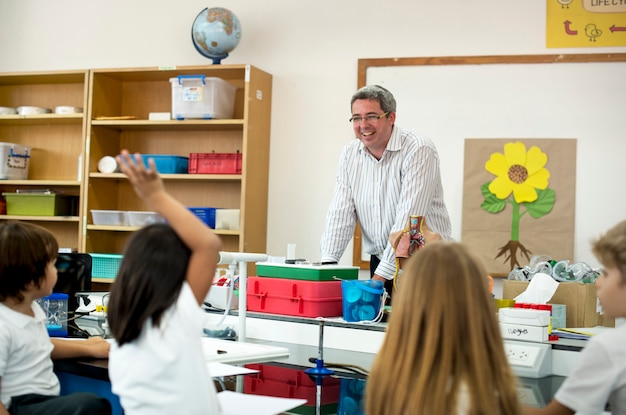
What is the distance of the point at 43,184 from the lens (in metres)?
5.16

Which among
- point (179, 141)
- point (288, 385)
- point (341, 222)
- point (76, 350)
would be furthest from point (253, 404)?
point (179, 141)

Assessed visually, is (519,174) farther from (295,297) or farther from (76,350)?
(76,350)

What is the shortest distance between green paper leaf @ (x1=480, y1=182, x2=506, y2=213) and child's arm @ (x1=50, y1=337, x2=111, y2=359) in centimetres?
306

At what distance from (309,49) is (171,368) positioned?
3.85 m

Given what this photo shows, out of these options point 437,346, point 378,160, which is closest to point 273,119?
point 378,160

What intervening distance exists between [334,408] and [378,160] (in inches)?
69.5

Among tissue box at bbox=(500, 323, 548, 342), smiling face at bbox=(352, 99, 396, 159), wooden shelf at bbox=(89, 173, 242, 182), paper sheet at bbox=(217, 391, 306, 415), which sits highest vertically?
smiling face at bbox=(352, 99, 396, 159)

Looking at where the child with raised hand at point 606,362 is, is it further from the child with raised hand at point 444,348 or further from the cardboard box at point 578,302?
the cardboard box at point 578,302

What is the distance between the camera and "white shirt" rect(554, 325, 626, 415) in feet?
4.38

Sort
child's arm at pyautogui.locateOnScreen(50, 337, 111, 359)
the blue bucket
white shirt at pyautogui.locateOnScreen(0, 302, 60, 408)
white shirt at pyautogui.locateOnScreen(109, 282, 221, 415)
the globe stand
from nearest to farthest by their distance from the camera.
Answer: white shirt at pyautogui.locateOnScreen(109, 282, 221, 415) < white shirt at pyautogui.locateOnScreen(0, 302, 60, 408) < child's arm at pyautogui.locateOnScreen(50, 337, 111, 359) < the blue bucket < the globe stand

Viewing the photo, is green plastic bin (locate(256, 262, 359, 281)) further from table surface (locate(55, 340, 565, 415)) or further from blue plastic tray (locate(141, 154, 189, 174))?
blue plastic tray (locate(141, 154, 189, 174))

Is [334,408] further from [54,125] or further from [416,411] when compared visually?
[54,125]

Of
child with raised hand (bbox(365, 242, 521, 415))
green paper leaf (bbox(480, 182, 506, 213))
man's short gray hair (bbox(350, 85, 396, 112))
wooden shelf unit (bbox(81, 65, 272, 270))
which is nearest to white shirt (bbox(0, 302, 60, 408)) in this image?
child with raised hand (bbox(365, 242, 521, 415))

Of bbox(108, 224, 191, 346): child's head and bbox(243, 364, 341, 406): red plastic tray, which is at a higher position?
bbox(108, 224, 191, 346): child's head
